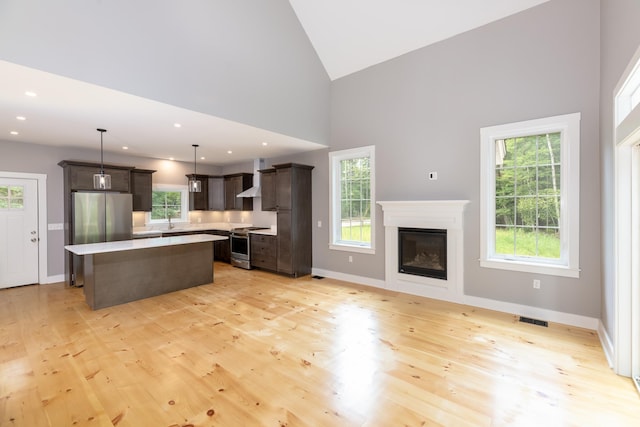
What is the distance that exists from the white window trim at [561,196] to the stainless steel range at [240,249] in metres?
4.72

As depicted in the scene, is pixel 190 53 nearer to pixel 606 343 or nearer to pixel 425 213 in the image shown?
pixel 425 213

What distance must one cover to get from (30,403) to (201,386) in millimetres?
1202

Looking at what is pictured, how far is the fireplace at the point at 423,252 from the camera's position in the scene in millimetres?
4387

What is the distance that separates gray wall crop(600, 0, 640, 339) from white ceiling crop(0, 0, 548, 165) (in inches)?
46.7

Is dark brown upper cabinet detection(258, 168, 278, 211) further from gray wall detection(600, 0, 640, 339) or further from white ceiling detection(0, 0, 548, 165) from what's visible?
gray wall detection(600, 0, 640, 339)

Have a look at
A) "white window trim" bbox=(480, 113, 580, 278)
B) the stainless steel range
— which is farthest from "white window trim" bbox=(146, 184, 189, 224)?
"white window trim" bbox=(480, 113, 580, 278)

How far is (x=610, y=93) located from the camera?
2.74m

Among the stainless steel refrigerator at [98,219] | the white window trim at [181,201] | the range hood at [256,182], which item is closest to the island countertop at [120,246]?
the stainless steel refrigerator at [98,219]

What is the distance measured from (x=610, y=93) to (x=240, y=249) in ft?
21.4

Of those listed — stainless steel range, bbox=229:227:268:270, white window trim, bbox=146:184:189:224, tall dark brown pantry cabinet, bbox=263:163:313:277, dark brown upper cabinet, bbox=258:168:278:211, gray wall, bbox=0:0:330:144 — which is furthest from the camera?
white window trim, bbox=146:184:189:224

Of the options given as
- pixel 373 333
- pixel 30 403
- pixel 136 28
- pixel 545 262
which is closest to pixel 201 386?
pixel 30 403

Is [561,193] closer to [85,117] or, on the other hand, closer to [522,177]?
[522,177]

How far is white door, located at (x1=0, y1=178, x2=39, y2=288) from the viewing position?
5062mm

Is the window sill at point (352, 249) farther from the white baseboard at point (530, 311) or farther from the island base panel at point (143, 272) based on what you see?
the island base panel at point (143, 272)
